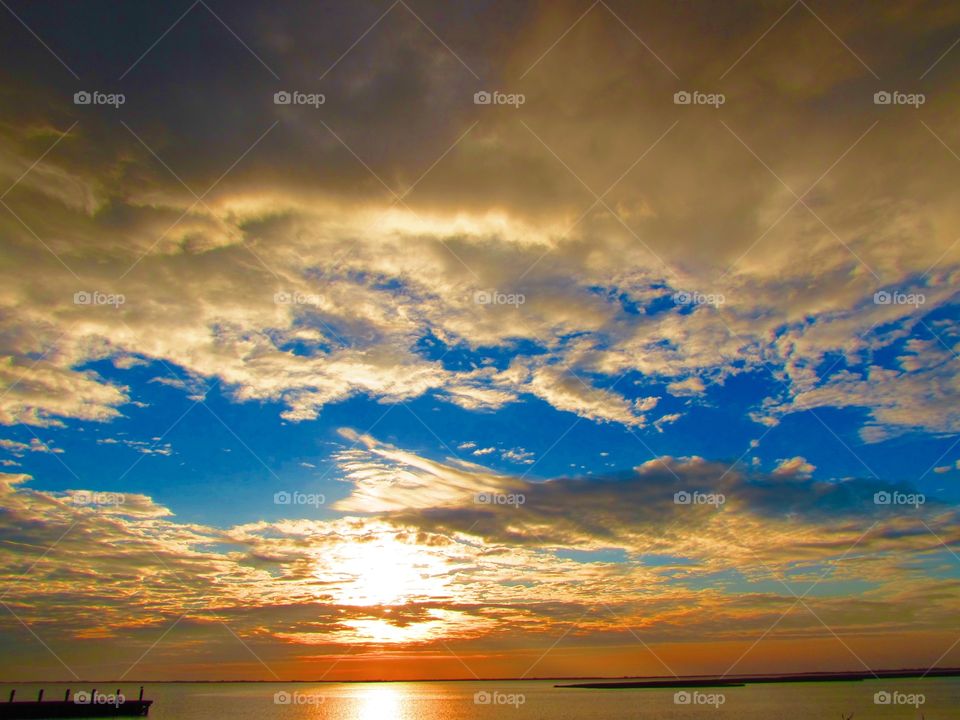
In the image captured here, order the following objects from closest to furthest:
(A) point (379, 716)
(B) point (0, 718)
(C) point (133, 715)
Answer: (B) point (0, 718) < (C) point (133, 715) < (A) point (379, 716)

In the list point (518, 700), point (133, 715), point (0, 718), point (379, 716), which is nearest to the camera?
point (0, 718)

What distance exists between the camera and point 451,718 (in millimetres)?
127688

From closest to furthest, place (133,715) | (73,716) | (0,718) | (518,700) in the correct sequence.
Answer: (0,718), (73,716), (133,715), (518,700)

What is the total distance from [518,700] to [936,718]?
113056 mm

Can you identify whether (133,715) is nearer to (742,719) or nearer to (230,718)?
(230,718)

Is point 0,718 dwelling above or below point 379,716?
above

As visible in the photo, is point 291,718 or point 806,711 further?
point 291,718

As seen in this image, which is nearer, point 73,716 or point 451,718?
point 73,716

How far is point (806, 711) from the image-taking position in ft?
383

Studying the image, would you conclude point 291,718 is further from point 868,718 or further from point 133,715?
point 868,718

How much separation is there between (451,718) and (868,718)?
7612cm

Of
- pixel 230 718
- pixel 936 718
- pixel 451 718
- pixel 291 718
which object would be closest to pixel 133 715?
pixel 230 718

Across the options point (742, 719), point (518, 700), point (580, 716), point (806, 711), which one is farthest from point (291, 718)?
point (806, 711)

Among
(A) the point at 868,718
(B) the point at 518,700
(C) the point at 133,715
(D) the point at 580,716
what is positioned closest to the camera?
(A) the point at 868,718
